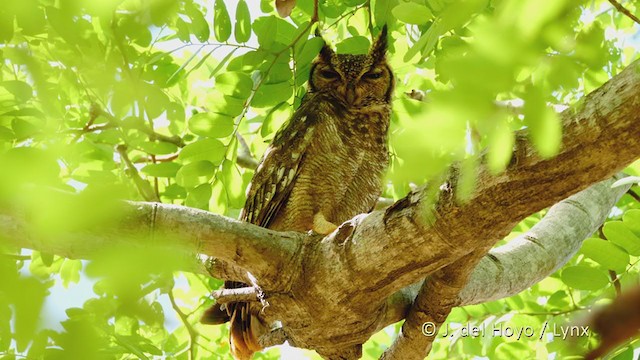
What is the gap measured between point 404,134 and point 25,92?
150 cm

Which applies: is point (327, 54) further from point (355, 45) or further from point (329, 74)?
point (355, 45)

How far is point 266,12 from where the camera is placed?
2916 mm

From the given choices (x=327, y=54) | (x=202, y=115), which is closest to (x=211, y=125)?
(x=202, y=115)

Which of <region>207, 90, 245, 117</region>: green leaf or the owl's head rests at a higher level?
the owl's head

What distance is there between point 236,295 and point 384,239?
2.17ft

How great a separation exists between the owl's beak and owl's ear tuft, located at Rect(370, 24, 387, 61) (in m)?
0.21

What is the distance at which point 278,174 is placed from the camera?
10.1 ft

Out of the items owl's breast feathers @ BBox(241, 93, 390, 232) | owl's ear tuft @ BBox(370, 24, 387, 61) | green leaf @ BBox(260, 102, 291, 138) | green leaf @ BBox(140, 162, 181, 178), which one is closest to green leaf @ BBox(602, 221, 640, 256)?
Answer: owl's breast feathers @ BBox(241, 93, 390, 232)

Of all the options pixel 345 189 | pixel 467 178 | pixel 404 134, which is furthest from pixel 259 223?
pixel 404 134

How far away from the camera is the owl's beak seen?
3.55m

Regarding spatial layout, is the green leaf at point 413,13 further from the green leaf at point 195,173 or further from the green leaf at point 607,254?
the green leaf at point 195,173

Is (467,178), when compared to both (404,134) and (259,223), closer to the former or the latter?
(404,134)

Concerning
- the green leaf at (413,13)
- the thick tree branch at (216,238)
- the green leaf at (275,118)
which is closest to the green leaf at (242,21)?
the green leaf at (275,118)

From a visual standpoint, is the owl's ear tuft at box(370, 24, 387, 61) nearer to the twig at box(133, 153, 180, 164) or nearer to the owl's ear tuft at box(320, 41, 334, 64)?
the owl's ear tuft at box(320, 41, 334, 64)
